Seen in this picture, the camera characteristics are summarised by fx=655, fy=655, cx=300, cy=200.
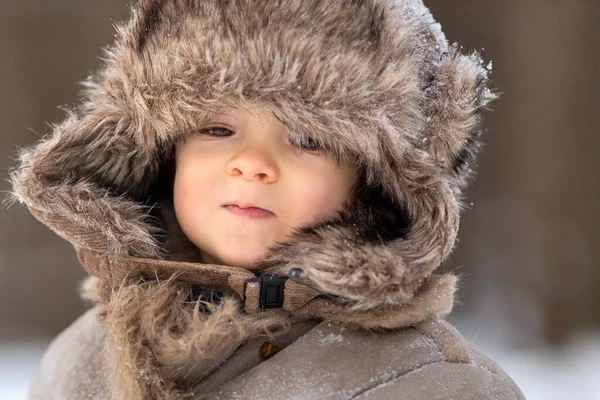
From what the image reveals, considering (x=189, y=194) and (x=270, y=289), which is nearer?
(x=270, y=289)

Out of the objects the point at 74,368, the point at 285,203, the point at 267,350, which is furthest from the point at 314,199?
the point at 74,368

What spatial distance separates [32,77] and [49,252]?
0.86m

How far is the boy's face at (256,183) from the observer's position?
1065 millimetres

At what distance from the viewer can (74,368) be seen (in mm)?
1374

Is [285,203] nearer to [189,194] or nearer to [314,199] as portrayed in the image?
[314,199]

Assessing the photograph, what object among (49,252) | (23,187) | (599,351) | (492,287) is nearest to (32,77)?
(49,252)

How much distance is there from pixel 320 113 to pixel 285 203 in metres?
0.16

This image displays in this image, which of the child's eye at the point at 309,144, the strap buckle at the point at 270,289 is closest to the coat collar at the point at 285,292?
the strap buckle at the point at 270,289

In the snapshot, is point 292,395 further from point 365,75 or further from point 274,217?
point 365,75

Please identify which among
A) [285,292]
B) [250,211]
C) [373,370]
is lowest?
[373,370]

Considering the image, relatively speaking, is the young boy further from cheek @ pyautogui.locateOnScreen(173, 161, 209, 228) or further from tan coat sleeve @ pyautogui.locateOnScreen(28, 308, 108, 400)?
tan coat sleeve @ pyautogui.locateOnScreen(28, 308, 108, 400)

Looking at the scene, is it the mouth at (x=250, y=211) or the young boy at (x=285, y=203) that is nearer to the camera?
the young boy at (x=285, y=203)

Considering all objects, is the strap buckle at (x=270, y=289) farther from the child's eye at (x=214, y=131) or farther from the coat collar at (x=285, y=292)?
the child's eye at (x=214, y=131)

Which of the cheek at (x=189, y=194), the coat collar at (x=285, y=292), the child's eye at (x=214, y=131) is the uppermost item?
the child's eye at (x=214, y=131)
